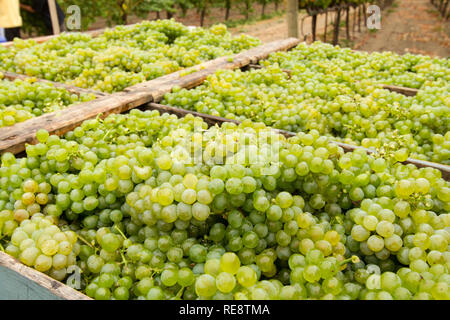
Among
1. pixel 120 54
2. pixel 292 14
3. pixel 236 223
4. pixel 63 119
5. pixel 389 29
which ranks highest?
pixel 292 14

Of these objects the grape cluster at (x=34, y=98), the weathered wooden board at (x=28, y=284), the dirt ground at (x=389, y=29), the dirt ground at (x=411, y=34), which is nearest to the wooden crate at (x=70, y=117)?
the weathered wooden board at (x=28, y=284)

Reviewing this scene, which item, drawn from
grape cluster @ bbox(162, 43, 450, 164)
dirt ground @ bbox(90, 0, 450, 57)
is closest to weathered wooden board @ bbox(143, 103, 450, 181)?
grape cluster @ bbox(162, 43, 450, 164)

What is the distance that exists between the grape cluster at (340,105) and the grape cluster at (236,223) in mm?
390

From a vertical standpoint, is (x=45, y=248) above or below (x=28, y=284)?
above

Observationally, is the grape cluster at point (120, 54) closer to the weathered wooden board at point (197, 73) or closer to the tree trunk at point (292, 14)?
the weathered wooden board at point (197, 73)

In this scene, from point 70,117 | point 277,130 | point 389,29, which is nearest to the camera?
point 277,130

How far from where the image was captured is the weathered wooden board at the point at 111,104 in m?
1.83

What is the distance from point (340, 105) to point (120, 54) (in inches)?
71.8

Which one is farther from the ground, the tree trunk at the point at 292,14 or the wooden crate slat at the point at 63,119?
the tree trunk at the point at 292,14

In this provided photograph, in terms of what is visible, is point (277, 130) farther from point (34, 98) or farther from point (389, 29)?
point (389, 29)

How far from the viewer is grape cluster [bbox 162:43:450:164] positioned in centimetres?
193

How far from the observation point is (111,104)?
2207 mm

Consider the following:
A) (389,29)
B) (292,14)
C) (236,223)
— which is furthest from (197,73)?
(389,29)

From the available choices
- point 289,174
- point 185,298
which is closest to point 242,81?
point 289,174
